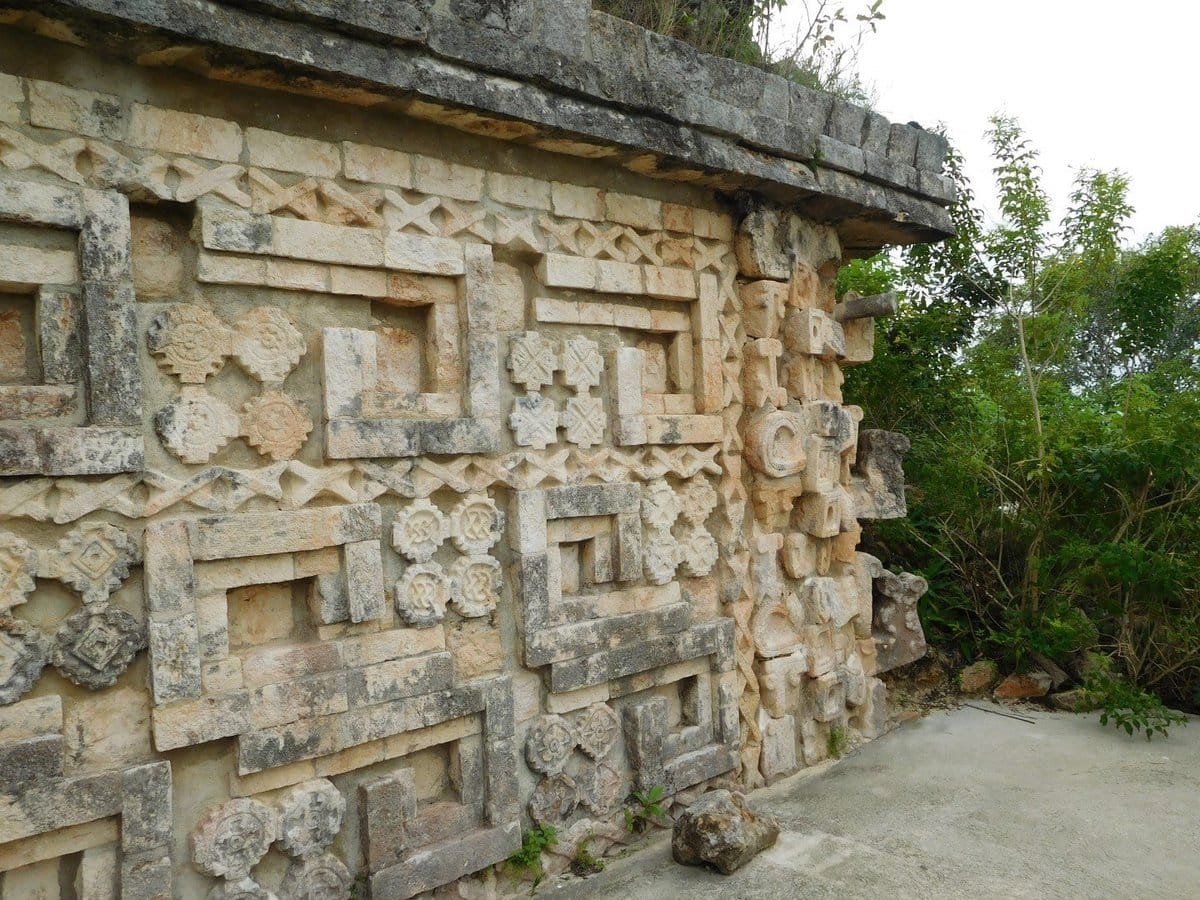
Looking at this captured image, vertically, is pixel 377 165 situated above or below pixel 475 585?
above

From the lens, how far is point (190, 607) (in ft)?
7.96

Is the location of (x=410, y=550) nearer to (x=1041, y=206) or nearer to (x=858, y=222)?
(x=858, y=222)

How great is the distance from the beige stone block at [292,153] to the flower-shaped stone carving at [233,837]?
6.42 feet

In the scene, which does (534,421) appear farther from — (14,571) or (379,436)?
(14,571)

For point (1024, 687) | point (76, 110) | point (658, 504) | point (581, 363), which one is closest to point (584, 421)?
point (581, 363)

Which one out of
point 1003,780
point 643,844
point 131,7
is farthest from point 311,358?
point 1003,780

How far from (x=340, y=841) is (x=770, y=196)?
3257 millimetres

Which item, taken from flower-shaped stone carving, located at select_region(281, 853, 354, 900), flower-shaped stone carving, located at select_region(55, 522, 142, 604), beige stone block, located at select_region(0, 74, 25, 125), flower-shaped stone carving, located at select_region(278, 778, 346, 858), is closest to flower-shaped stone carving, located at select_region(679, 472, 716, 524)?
flower-shaped stone carving, located at select_region(278, 778, 346, 858)

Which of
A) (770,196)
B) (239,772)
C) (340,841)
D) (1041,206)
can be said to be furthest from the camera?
(1041,206)

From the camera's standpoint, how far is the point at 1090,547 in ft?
17.1

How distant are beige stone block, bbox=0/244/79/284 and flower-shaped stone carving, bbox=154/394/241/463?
0.43 metres

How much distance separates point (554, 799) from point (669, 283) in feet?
7.20

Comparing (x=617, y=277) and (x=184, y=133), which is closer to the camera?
(x=184, y=133)

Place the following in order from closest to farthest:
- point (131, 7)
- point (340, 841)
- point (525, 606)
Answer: point (131, 7) → point (340, 841) → point (525, 606)
